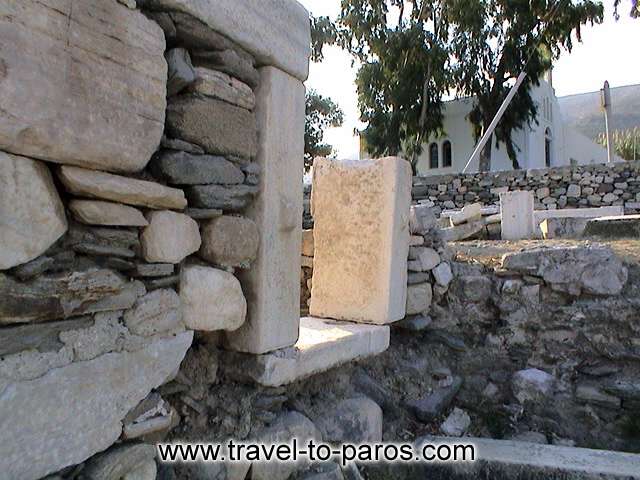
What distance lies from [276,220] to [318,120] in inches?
536

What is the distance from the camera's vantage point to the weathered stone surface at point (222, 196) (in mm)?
1787

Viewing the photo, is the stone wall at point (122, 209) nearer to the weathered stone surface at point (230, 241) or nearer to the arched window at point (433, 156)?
the weathered stone surface at point (230, 241)

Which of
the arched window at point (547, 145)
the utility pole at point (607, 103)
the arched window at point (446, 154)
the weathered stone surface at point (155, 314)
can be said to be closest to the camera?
the weathered stone surface at point (155, 314)

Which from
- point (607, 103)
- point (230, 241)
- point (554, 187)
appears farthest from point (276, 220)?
point (607, 103)

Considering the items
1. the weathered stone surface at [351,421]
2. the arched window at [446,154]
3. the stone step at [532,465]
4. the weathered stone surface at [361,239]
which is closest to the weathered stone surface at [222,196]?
the weathered stone surface at [351,421]

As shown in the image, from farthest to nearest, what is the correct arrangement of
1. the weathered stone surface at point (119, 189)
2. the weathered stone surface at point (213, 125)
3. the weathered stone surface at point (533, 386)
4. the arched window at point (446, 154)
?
the arched window at point (446, 154), the weathered stone surface at point (533, 386), the weathered stone surface at point (213, 125), the weathered stone surface at point (119, 189)

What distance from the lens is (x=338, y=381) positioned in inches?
106

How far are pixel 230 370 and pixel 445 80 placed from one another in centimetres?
1669

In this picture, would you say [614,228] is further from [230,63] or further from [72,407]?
[72,407]

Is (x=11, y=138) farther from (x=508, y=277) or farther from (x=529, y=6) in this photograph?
(x=529, y=6)

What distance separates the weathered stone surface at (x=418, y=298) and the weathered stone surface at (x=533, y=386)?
0.75 metres

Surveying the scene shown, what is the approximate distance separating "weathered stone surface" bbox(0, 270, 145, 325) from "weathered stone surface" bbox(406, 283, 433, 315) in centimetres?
228

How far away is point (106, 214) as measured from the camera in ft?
4.86

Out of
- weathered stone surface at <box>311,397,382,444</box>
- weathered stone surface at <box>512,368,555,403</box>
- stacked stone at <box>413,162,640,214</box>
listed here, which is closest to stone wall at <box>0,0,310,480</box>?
weathered stone surface at <box>311,397,382,444</box>
